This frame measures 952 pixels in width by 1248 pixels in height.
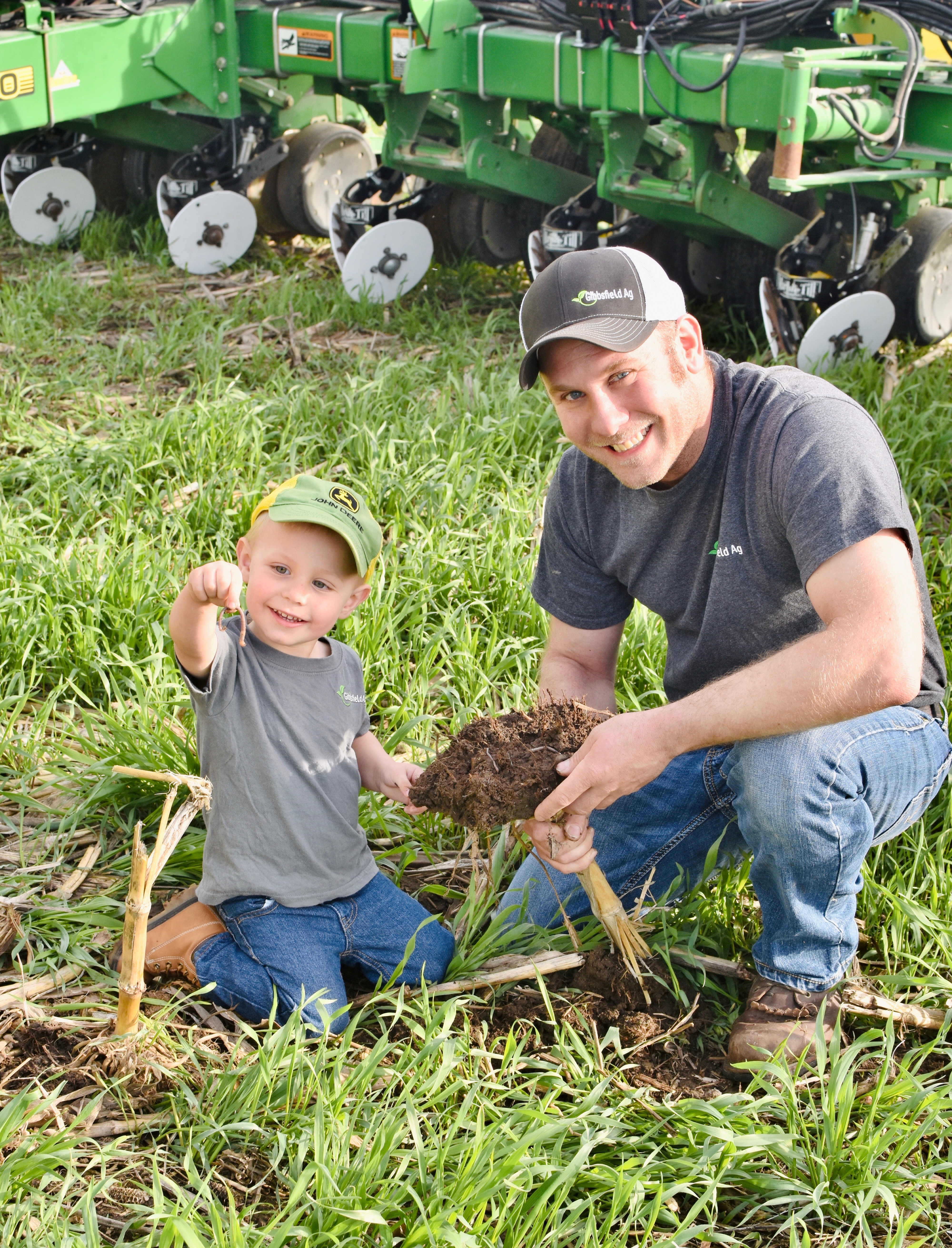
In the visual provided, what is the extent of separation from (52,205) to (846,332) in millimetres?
5034

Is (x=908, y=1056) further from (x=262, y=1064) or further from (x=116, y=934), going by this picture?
(x=116, y=934)

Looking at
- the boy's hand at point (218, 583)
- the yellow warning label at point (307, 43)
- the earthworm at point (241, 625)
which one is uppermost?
the yellow warning label at point (307, 43)

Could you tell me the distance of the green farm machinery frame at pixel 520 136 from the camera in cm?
561

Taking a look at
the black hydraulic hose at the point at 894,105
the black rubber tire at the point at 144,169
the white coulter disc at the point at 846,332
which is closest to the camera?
the black hydraulic hose at the point at 894,105

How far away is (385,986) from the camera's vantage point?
102 inches

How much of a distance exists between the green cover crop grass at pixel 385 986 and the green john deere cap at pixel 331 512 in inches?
30.7

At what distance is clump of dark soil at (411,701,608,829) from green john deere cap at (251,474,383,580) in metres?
0.42

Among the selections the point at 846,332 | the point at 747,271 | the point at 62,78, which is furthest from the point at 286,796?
the point at 62,78

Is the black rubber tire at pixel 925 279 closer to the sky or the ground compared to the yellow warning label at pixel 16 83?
closer to the ground

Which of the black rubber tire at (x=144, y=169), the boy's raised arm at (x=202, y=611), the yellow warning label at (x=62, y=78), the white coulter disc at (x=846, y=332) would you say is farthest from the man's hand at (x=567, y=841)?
the black rubber tire at (x=144, y=169)

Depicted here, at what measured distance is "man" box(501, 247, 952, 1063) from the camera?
2158 mm

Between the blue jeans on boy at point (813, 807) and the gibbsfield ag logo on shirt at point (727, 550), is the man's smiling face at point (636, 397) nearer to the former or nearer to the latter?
the gibbsfield ag logo on shirt at point (727, 550)

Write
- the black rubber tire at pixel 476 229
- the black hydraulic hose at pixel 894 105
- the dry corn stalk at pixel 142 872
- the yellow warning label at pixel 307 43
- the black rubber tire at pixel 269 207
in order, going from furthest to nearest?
Answer: the black rubber tire at pixel 269 207 → the black rubber tire at pixel 476 229 → the yellow warning label at pixel 307 43 → the black hydraulic hose at pixel 894 105 → the dry corn stalk at pixel 142 872

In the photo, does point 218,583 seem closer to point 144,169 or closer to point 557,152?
point 557,152
